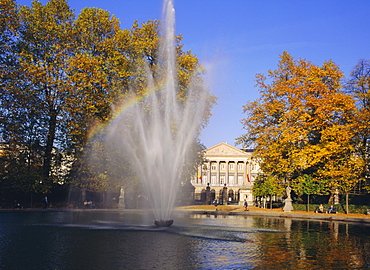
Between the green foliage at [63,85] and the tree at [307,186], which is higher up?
the green foliage at [63,85]

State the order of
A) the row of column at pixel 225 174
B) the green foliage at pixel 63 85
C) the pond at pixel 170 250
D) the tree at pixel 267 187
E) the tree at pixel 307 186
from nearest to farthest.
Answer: the pond at pixel 170 250 → the green foliage at pixel 63 85 → the tree at pixel 307 186 → the tree at pixel 267 187 → the row of column at pixel 225 174

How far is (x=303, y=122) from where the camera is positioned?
44.2m

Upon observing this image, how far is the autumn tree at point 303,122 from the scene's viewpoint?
42688 millimetres

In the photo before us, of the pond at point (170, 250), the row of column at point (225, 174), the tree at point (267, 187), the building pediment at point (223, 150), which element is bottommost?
the pond at point (170, 250)

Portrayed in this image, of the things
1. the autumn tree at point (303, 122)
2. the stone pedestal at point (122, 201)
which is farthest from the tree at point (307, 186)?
the stone pedestal at point (122, 201)

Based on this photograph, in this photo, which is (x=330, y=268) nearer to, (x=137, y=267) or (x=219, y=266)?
(x=219, y=266)

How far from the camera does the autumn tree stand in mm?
42688

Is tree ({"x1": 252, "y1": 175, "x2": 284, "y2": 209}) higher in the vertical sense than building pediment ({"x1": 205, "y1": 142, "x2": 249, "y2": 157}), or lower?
lower

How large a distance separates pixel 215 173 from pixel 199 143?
3028 inches

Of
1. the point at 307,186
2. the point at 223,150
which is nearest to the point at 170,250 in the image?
the point at 307,186

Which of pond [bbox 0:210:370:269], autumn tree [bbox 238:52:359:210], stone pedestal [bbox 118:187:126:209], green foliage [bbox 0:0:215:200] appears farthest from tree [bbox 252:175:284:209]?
pond [bbox 0:210:370:269]

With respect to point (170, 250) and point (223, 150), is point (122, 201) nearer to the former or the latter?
point (170, 250)

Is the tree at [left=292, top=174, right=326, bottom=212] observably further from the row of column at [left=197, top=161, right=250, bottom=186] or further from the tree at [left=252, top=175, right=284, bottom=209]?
the row of column at [left=197, top=161, right=250, bottom=186]

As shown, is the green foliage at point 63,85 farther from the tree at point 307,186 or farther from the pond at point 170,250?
the pond at point 170,250
